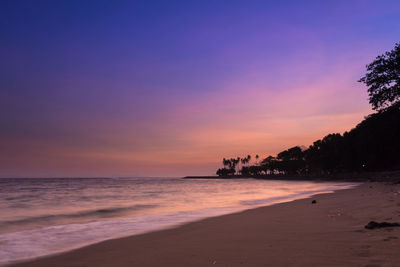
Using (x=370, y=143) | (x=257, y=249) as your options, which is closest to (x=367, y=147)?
(x=370, y=143)

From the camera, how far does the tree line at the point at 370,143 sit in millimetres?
23688

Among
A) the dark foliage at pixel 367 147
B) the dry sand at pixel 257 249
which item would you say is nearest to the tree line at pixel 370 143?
the dark foliage at pixel 367 147

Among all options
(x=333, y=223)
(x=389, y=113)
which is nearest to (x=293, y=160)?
(x=389, y=113)

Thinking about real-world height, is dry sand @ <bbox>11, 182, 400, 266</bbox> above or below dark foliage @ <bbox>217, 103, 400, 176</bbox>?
below

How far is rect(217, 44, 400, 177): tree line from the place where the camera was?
933 inches

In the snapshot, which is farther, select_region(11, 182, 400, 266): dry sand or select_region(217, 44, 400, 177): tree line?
select_region(217, 44, 400, 177): tree line

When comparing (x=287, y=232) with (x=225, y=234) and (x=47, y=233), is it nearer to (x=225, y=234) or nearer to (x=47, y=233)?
(x=225, y=234)

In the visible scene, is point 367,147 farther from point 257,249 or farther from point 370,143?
point 257,249

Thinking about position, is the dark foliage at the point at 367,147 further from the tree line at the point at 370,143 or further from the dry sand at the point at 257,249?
the dry sand at the point at 257,249

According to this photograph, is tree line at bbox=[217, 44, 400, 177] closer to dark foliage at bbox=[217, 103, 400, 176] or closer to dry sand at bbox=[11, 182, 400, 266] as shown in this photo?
dark foliage at bbox=[217, 103, 400, 176]

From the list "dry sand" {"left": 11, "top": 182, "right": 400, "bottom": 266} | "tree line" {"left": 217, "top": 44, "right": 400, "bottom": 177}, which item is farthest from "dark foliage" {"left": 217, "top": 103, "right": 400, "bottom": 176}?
"dry sand" {"left": 11, "top": 182, "right": 400, "bottom": 266}

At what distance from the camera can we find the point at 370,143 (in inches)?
2322

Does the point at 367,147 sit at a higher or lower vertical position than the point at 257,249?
higher

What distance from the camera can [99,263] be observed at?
4543mm
